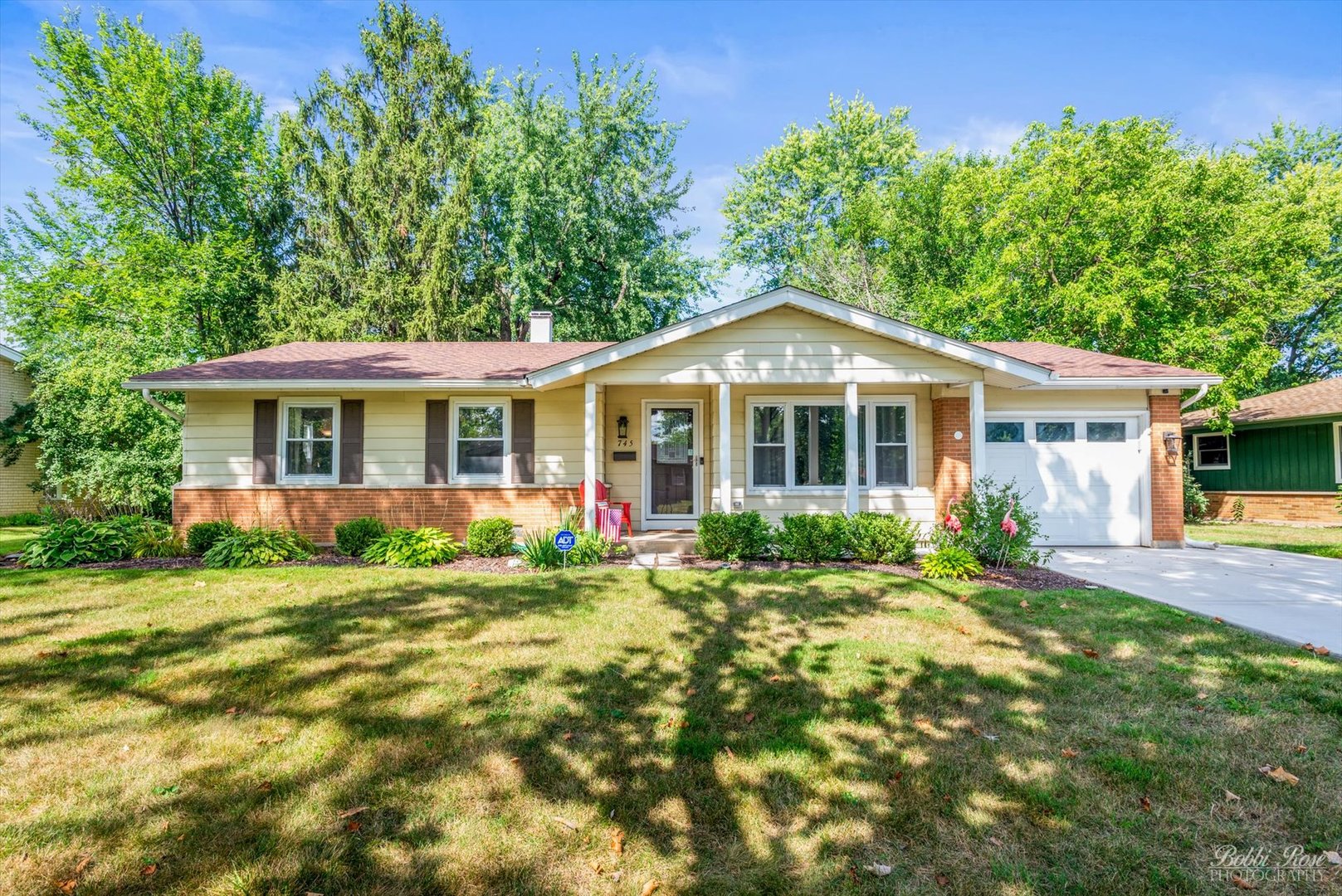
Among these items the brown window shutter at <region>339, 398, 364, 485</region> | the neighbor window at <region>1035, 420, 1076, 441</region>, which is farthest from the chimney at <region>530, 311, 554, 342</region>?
the neighbor window at <region>1035, 420, 1076, 441</region>

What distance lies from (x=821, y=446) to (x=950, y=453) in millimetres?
2103

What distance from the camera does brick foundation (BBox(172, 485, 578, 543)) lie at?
33.4 feet

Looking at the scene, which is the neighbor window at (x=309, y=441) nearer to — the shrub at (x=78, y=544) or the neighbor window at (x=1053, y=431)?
the shrub at (x=78, y=544)

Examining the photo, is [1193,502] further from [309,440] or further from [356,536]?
[309,440]

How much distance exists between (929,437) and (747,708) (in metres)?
8.10

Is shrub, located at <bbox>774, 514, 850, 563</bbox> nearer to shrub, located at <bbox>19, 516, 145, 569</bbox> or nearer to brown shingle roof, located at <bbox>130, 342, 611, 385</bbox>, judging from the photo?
brown shingle roof, located at <bbox>130, 342, 611, 385</bbox>

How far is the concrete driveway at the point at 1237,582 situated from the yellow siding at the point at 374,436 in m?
7.92

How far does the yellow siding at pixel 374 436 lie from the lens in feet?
34.0

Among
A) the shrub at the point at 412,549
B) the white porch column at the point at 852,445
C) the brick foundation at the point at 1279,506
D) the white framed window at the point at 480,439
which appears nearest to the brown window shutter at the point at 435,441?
the white framed window at the point at 480,439

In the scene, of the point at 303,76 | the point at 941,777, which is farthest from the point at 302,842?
the point at 303,76

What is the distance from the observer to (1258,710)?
365cm

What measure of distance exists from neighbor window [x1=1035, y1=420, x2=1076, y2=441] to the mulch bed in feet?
10.7

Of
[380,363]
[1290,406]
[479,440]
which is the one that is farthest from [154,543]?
[1290,406]

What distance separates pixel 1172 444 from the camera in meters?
10.1
